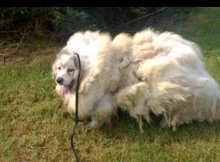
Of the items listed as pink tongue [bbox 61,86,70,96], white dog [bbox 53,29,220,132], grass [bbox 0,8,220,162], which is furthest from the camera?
pink tongue [bbox 61,86,70,96]

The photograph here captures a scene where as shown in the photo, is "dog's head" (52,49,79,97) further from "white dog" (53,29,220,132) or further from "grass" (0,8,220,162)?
"grass" (0,8,220,162)

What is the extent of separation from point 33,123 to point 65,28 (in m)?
1.70

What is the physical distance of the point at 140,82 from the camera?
3611 millimetres

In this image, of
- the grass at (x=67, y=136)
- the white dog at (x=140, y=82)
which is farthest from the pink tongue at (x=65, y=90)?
the grass at (x=67, y=136)

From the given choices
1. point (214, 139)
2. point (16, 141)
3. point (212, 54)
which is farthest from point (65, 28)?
point (214, 139)

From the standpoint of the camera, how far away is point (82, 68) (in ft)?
12.1

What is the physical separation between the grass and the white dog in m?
0.12

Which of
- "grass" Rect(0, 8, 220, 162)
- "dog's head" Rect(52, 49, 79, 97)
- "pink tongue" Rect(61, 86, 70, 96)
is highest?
"dog's head" Rect(52, 49, 79, 97)

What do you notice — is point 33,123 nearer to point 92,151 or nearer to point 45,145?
point 45,145

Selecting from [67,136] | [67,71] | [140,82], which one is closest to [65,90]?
[67,71]

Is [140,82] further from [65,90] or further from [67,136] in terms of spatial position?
[67,136]

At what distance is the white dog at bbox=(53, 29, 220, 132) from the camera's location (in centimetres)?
359

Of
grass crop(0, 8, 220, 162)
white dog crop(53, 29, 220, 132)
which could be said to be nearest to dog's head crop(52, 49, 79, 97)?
white dog crop(53, 29, 220, 132)

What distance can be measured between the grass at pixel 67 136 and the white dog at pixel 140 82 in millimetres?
117
